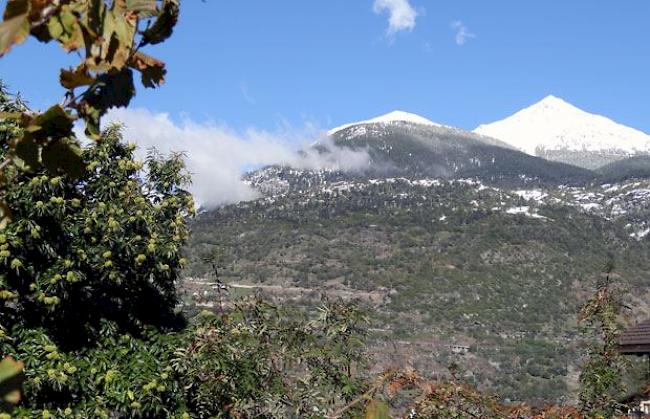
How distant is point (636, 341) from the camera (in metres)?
11.8

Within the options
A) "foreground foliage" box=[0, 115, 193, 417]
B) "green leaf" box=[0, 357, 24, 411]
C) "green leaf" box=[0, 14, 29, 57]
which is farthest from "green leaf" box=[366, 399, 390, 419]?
"foreground foliage" box=[0, 115, 193, 417]

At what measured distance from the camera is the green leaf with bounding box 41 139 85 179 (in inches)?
55.0

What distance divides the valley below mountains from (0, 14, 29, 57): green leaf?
28045mm

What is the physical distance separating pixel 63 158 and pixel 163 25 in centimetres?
31

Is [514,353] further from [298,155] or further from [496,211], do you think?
[298,155]

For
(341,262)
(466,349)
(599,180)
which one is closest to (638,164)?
(599,180)

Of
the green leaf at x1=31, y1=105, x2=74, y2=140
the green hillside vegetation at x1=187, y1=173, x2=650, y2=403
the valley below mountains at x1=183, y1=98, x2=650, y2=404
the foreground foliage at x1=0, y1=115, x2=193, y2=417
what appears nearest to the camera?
the green leaf at x1=31, y1=105, x2=74, y2=140

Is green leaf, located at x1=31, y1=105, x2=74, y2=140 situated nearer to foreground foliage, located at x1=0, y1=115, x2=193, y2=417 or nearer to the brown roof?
foreground foliage, located at x1=0, y1=115, x2=193, y2=417

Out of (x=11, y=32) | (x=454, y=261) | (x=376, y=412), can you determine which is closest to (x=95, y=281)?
(x=376, y=412)

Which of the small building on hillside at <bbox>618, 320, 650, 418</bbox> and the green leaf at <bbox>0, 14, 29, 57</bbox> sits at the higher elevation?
the green leaf at <bbox>0, 14, 29, 57</bbox>

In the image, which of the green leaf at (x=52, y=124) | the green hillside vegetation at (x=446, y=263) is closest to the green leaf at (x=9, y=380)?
the green leaf at (x=52, y=124)

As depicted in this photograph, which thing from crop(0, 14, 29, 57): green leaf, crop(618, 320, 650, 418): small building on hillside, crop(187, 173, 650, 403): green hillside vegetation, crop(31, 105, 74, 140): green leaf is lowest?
crop(618, 320, 650, 418): small building on hillside

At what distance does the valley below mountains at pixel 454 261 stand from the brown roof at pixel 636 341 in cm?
1614

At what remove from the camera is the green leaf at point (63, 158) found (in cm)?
140
